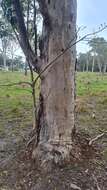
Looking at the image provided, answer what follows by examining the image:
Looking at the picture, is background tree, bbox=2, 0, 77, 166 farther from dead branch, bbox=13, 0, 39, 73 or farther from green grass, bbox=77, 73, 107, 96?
green grass, bbox=77, 73, 107, 96

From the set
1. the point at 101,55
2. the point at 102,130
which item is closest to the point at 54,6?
the point at 102,130

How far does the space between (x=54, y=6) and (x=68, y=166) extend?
5.58ft

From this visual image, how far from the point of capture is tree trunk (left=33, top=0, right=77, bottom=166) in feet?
9.63

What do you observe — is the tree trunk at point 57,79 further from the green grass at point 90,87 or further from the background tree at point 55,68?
the green grass at point 90,87

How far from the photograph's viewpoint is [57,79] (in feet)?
9.80

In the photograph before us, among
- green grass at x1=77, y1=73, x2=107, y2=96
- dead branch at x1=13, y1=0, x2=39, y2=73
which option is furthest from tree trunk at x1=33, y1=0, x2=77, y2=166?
green grass at x1=77, y1=73, x2=107, y2=96

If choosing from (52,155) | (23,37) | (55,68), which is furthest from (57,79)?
(52,155)

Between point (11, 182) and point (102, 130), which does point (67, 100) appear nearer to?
point (11, 182)

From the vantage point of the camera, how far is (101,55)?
139 ft

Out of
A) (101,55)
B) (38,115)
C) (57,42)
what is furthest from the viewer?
(101,55)

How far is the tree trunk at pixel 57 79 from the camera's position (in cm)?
294

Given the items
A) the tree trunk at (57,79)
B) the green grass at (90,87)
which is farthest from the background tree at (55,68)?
the green grass at (90,87)

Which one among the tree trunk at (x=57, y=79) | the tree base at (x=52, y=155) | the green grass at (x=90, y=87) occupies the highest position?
the tree trunk at (x=57, y=79)

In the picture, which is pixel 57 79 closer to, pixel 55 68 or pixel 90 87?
pixel 55 68
